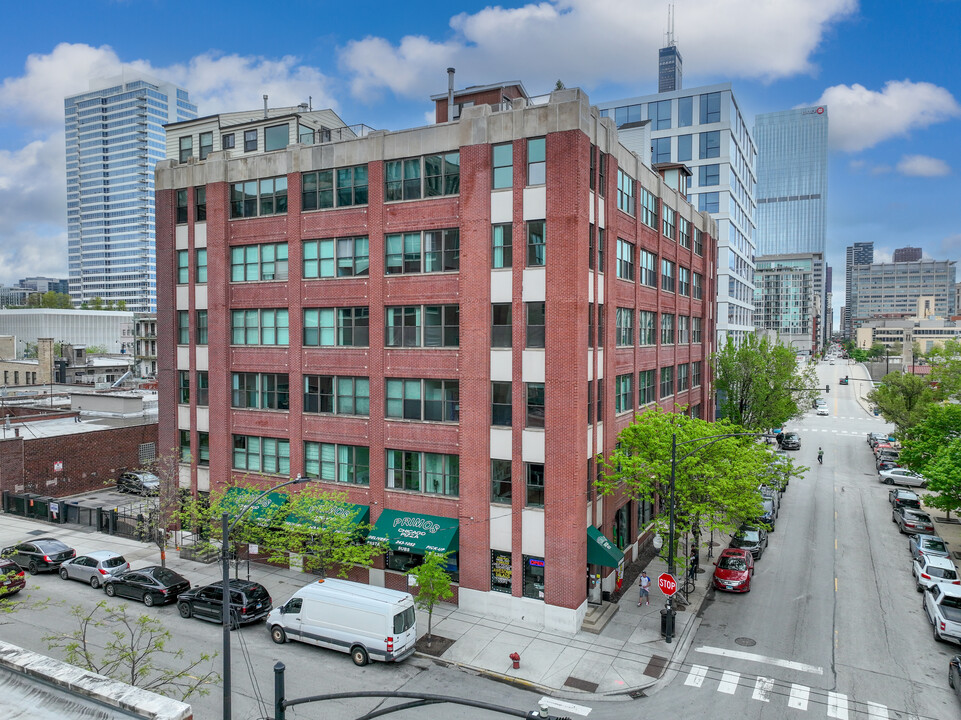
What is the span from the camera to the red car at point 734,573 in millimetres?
29672

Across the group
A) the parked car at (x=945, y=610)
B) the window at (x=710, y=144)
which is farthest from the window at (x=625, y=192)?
the window at (x=710, y=144)

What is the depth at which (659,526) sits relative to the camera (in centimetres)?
2786

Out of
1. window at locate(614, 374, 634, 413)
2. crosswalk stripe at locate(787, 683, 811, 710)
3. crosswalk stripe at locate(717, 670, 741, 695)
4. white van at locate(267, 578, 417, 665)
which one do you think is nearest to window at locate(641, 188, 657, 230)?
window at locate(614, 374, 634, 413)

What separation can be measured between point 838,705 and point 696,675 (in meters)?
4.28

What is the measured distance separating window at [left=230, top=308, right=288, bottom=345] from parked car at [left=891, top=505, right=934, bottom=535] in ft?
128

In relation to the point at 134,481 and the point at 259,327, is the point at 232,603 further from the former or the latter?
the point at 134,481

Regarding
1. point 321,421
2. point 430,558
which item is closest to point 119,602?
point 321,421

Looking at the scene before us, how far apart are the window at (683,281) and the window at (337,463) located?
2468cm

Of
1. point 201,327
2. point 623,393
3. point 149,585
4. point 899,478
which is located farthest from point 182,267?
point 899,478

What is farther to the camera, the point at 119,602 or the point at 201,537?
the point at 201,537

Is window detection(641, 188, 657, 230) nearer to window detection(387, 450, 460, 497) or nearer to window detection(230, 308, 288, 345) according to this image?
window detection(387, 450, 460, 497)

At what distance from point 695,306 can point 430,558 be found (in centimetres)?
3254

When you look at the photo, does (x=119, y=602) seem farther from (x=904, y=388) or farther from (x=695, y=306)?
(x=904, y=388)

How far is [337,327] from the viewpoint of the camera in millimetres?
31062
